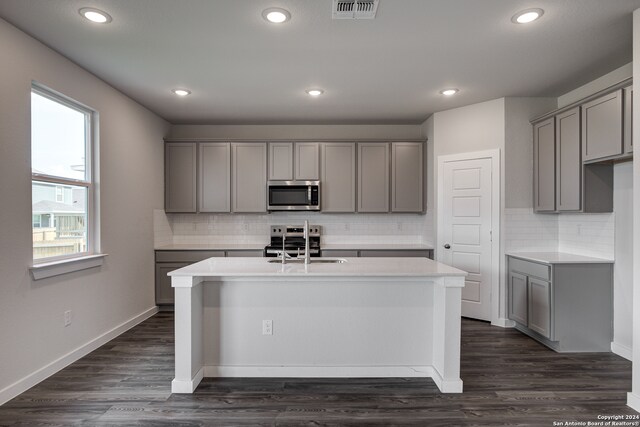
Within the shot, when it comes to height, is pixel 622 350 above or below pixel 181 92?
below

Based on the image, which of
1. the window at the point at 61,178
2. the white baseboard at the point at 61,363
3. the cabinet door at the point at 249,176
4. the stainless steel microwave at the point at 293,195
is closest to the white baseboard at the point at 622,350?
the stainless steel microwave at the point at 293,195

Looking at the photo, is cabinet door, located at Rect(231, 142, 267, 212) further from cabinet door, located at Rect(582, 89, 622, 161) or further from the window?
cabinet door, located at Rect(582, 89, 622, 161)

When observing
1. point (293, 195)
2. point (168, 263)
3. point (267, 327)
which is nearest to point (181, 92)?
point (293, 195)

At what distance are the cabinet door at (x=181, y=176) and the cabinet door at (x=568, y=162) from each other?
449cm

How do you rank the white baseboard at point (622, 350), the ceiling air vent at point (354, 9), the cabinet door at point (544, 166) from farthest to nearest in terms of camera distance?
the cabinet door at point (544, 166), the white baseboard at point (622, 350), the ceiling air vent at point (354, 9)

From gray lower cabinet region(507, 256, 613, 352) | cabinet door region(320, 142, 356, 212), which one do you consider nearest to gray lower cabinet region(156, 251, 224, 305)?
cabinet door region(320, 142, 356, 212)

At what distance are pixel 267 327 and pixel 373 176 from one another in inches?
114

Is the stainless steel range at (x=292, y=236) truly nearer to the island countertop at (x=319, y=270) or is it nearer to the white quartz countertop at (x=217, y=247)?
the white quartz countertop at (x=217, y=247)

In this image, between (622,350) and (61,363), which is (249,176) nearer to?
(61,363)

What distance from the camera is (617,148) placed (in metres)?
2.96

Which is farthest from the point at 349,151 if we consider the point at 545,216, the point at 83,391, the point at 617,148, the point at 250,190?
the point at 83,391

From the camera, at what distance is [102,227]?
3.57 metres

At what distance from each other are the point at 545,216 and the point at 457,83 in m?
1.90

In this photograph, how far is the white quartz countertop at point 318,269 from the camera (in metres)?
2.58
